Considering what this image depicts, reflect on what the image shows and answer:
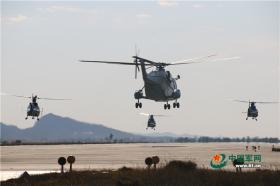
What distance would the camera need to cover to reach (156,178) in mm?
46500

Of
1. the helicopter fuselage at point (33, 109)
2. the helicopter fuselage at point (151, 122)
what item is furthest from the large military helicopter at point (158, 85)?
the helicopter fuselage at point (151, 122)

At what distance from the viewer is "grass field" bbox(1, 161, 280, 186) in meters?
45.3

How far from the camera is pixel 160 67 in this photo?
9900cm

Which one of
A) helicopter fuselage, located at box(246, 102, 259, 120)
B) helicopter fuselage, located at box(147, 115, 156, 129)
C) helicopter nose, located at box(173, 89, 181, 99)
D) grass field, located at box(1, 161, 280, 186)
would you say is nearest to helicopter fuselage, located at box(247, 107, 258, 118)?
helicopter fuselage, located at box(246, 102, 259, 120)

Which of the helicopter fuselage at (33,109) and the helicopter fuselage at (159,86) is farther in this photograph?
the helicopter fuselage at (33,109)

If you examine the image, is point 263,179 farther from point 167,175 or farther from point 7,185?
point 7,185

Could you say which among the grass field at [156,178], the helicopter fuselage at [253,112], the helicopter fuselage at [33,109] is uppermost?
the helicopter fuselage at [253,112]

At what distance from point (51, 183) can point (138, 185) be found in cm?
637

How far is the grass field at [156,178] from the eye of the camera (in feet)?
149

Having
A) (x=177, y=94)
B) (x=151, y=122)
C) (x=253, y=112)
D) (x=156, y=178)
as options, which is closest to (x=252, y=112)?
(x=253, y=112)

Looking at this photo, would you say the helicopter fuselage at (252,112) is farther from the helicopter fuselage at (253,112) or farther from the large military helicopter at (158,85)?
the large military helicopter at (158,85)

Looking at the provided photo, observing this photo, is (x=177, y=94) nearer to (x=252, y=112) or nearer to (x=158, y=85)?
(x=158, y=85)

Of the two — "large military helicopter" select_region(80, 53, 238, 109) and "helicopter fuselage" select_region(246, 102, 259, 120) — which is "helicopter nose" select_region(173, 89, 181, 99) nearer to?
"large military helicopter" select_region(80, 53, 238, 109)

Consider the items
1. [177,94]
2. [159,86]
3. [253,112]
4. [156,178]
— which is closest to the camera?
[156,178]
